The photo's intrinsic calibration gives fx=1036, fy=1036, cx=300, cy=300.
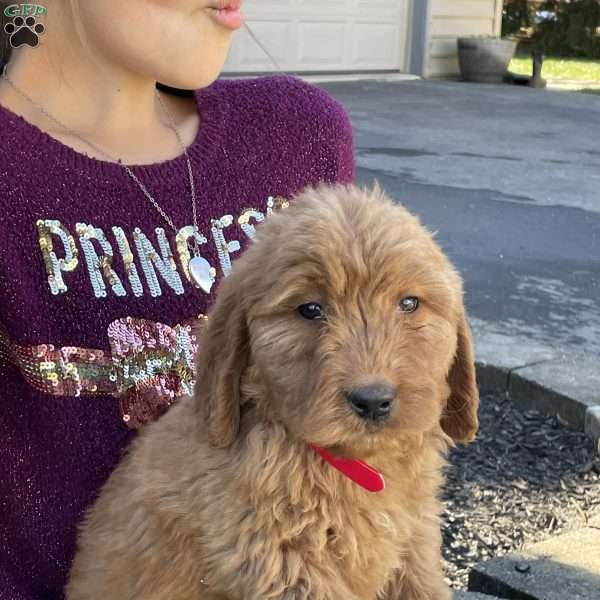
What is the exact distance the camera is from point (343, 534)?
2150 mm

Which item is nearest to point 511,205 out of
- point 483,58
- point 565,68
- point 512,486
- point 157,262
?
point 512,486

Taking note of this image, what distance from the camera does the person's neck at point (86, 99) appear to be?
2.88 m

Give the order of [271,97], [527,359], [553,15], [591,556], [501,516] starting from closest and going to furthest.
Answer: [271,97], [591,556], [501,516], [527,359], [553,15]

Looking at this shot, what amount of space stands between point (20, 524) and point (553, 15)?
3674cm

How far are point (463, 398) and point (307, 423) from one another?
52cm

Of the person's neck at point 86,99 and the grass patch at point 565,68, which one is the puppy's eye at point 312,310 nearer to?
the person's neck at point 86,99

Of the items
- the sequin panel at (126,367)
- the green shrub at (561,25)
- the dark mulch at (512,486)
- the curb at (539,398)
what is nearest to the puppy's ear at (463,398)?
the sequin panel at (126,367)

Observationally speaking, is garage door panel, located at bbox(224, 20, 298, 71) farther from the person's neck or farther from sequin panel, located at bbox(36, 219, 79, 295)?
sequin panel, located at bbox(36, 219, 79, 295)

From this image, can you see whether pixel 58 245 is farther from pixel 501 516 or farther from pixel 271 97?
pixel 501 516

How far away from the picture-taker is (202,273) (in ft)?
9.22

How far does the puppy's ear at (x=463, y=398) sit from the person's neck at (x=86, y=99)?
1.14 meters

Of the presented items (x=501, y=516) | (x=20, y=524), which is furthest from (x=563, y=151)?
(x=20, y=524)

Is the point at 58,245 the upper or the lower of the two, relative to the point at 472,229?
upper

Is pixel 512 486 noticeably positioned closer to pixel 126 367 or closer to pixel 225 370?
pixel 126 367
